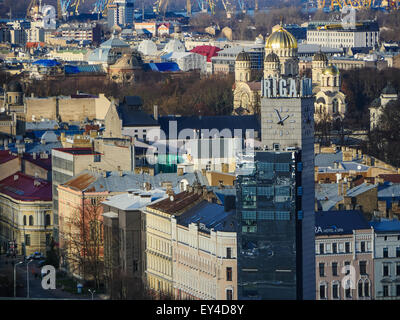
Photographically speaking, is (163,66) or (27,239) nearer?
(27,239)

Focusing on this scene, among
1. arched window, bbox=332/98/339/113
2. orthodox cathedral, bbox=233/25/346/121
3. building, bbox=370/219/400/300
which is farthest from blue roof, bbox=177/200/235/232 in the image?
arched window, bbox=332/98/339/113

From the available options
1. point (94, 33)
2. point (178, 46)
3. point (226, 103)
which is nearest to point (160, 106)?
point (226, 103)

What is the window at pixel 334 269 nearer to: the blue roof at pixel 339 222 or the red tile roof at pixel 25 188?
the blue roof at pixel 339 222

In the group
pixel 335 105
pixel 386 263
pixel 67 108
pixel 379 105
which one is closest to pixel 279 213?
Answer: pixel 386 263

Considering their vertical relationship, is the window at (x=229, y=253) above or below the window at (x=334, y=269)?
above

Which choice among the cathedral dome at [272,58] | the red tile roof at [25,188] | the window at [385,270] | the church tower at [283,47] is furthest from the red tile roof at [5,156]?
the church tower at [283,47]

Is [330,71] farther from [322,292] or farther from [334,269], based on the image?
[322,292]

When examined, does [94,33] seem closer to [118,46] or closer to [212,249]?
[118,46]
